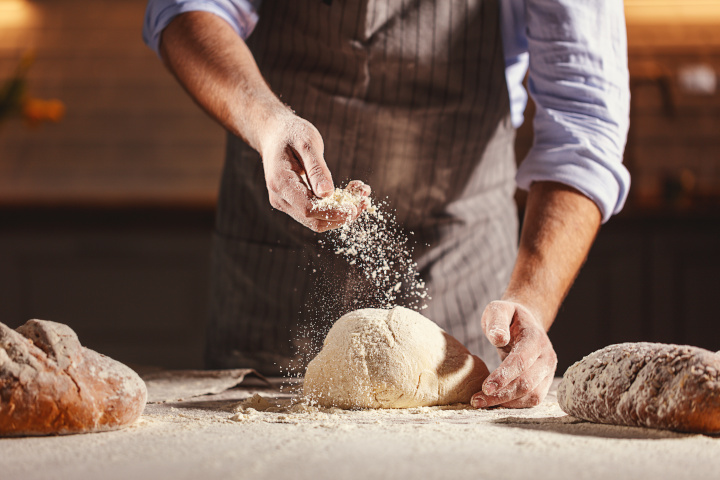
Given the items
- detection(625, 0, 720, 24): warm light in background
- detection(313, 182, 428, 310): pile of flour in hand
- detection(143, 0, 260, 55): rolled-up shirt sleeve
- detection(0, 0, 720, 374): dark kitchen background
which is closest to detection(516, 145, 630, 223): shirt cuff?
detection(313, 182, 428, 310): pile of flour in hand

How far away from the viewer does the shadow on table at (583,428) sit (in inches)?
33.3

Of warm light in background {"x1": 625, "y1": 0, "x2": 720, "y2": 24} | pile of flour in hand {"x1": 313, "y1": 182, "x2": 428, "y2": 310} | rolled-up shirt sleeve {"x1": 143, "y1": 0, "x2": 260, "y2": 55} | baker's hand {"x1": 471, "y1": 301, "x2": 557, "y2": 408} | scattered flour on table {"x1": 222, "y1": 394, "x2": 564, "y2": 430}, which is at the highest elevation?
warm light in background {"x1": 625, "y1": 0, "x2": 720, "y2": 24}

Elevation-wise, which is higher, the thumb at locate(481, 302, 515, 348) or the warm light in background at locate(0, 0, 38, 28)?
the warm light in background at locate(0, 0, 38, 28)

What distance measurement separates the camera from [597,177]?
53.8 inches

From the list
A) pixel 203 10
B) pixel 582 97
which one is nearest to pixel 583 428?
pixel 582 97

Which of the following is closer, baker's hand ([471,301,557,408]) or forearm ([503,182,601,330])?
baker's hand ([471,301,557,408])

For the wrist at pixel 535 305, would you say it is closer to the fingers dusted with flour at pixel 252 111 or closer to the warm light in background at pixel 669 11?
the fingers dusted with flour at pixel 252 111

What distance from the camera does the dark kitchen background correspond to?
2.80m

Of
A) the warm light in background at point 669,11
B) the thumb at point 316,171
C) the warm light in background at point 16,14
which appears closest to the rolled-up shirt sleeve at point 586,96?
the thumb at point 316,171

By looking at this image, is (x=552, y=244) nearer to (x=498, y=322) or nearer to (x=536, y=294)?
(x=536, y=294)

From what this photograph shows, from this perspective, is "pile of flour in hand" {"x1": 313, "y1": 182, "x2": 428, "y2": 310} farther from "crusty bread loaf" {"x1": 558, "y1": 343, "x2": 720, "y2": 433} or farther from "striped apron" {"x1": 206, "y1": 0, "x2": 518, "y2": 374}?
"crusty bread loaf" {"x1": 558, "y1": 343, "x2": 720, "y2": 433}

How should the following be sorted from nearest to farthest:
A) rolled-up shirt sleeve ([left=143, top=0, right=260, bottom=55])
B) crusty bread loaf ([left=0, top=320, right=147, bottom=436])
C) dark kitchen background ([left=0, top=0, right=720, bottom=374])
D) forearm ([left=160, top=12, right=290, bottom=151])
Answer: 1. crusty bread loaf ([left=0, top=320, right=147, bottom=436])
2. forearm ([left=160, top=12, right=290, bottom=151])
3. rolled-up shirt sleeve ([left=143, top=0, right=260, bottom=55])
4. dark kitchen background ([left=0, top=0, right=720, bottom=374])

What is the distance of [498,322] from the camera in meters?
1.10

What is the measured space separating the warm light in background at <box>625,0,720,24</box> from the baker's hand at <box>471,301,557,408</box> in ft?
9.77
